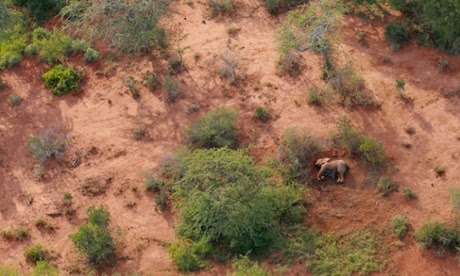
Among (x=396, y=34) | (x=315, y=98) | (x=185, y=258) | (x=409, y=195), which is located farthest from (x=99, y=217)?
(x=396, y=34)

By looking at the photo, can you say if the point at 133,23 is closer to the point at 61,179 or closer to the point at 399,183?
the point at 61,179

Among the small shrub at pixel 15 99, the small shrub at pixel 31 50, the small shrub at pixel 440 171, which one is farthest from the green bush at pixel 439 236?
the small shrub at pixel 31 50

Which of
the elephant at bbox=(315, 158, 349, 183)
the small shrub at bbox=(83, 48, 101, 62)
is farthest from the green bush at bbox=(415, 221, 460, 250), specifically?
the small shrub at bbox=(83, 48, 101, 62)

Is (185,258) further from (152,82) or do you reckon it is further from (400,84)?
(400,84)

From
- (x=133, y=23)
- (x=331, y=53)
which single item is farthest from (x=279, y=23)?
(x=133, y=23)

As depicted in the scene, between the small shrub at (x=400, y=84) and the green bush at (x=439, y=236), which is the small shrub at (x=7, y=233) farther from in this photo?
the small shrub at (x=400, y=84)

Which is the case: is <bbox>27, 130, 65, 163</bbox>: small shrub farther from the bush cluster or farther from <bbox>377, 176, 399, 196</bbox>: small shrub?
<bbox>377, 176, 399, 196</bbox>: small shrub
